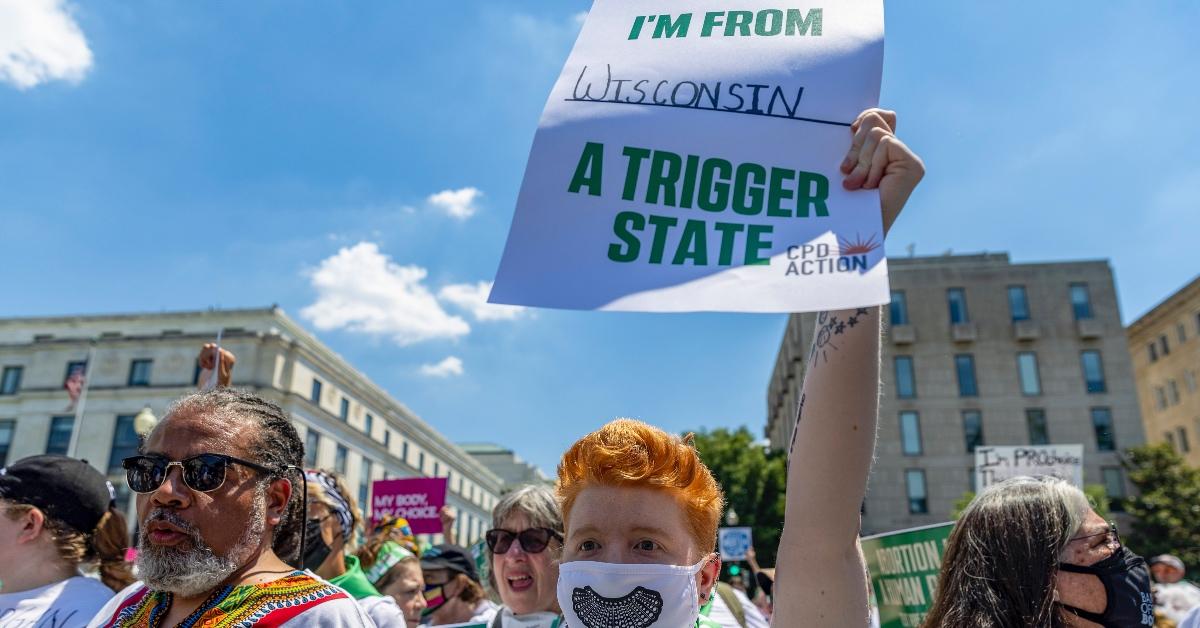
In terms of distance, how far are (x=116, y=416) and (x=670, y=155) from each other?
197 ft

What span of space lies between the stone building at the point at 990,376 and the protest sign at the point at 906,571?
39510 mm

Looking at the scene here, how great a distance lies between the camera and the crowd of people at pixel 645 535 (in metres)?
1.64

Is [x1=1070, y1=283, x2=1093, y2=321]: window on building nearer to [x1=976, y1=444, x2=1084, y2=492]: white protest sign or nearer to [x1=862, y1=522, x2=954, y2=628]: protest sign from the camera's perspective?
[x1=976, y1=444, x2=1084, y2=492]: white protest sign

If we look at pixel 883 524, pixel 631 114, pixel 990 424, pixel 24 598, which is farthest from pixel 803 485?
pixel 990 424

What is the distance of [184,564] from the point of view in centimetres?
217

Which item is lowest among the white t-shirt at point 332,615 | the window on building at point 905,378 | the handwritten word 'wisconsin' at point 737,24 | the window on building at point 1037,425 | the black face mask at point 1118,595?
the white t-shirt at point 332,615

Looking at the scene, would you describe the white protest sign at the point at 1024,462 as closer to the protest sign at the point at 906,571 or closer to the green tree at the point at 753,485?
the protest sign at the point at 906,571

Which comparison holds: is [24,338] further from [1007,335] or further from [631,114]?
[631,114]

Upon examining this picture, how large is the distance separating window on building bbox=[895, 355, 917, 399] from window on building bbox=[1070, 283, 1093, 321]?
9925 mm

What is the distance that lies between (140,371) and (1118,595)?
199 feet

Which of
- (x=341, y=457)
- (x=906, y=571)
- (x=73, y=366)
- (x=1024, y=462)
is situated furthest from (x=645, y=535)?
(x=73, y=366)

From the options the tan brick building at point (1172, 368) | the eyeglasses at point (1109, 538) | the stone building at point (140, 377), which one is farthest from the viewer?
the stone building at point (140, 377)

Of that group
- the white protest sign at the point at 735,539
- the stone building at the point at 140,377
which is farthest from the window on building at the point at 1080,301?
the stone building at the point at 140,377

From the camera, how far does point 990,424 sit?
45812 mm
